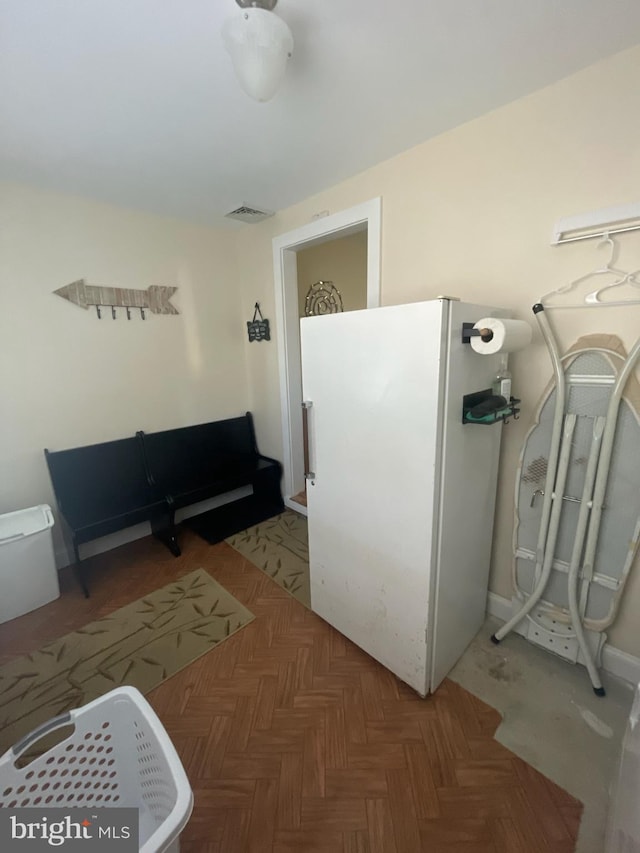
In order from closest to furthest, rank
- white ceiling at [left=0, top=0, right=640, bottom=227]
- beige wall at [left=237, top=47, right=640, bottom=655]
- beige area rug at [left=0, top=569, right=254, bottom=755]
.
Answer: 1. white ceiling at [left=0, top=0, right=640, bottom=227]
2. beige wall at [left=237, top=47, right=640, bottom=655]
3. beige area rug at [left=0, top=569, right=254, bottom=755]

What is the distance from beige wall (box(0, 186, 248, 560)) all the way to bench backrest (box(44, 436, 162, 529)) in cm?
11

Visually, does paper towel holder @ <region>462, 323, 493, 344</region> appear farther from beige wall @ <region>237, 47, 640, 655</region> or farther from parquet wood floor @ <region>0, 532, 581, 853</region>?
parquet wood floor @ <region>0, 532, 581, 853</region>

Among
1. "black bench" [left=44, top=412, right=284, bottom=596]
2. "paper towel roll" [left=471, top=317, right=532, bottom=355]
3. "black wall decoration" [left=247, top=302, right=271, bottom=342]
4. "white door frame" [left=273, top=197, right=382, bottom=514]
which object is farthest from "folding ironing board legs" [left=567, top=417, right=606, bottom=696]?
"black wall decoration" [left=247, top=302, right=271, bottom=342]

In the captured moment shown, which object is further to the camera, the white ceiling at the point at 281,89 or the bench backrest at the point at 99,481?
the bench backrest at the point at 99,481

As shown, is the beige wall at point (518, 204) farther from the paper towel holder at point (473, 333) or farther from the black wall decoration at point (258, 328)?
the black wall decoration at point (258, 328)

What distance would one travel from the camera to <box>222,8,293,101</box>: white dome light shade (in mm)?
982

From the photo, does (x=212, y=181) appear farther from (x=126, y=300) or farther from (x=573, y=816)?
(x=573, y=816)

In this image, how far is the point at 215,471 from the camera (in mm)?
3105

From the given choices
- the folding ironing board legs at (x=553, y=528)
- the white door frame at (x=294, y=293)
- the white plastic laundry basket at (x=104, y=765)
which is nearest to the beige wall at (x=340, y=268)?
the white door frame at (x=294, y=293)

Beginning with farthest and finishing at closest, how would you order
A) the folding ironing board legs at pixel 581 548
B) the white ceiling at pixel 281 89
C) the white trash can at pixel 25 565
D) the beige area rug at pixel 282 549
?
the beige area rug at pixel 282 549 → the white trash can at pixel 25 565 → the folding ironing board legs at pixel 581 548 → the white ceiling at pixel 281 89

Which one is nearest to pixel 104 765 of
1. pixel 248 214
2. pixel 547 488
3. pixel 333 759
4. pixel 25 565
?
pixel 333 759

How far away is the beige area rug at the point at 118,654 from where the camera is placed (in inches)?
62.1

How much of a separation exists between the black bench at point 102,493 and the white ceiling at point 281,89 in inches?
69.0

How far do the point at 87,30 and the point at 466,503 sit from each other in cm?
216
